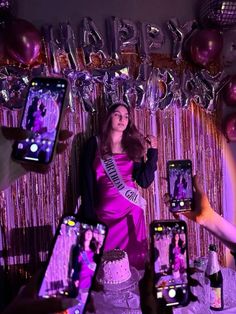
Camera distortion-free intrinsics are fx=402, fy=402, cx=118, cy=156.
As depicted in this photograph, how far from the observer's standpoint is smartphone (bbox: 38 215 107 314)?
1.36 m

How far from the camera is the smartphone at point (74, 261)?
1355mm

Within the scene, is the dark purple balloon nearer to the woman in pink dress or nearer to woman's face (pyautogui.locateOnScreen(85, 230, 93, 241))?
the woman in pink dress

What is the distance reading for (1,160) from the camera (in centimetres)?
146

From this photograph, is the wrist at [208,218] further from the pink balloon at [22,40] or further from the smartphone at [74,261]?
the pink balloon at [22,40]

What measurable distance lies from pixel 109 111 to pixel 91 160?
0.35 m

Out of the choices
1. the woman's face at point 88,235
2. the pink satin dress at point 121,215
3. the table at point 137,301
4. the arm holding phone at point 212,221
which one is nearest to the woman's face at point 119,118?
the pink satin dress at point 121,215

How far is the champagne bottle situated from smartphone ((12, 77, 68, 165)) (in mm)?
791

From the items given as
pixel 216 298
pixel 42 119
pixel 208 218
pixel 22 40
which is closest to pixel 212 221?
pixel 208 218

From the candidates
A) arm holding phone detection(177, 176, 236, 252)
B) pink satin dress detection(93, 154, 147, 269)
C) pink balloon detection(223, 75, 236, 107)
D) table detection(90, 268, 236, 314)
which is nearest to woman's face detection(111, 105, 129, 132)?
pink satin dress detection(93, 154, 147, 269)

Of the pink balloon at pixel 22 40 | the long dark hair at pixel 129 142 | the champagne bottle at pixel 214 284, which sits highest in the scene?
the pink balloon at pixel 22 40

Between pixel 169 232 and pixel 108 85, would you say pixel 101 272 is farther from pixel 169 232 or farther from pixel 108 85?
pixel 108 85

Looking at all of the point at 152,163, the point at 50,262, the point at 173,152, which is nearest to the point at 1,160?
the point at 50,262

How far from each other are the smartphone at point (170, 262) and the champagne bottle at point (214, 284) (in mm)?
128

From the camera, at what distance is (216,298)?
5.10ft
